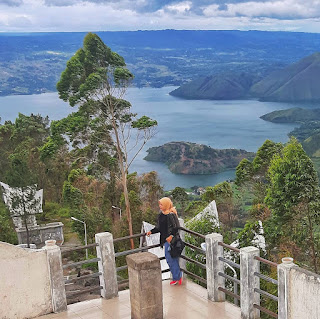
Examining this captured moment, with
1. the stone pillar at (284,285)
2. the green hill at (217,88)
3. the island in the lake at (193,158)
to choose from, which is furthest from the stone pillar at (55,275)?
the green hill at (217,88)

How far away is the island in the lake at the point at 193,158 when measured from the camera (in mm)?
80650

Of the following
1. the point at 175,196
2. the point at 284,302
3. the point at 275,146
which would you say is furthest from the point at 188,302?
the point at 175,196

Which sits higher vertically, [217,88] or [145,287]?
[145,287]

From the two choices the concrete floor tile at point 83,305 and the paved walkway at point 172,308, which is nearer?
the paved walkway at point 172,308

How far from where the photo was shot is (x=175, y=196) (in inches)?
1425

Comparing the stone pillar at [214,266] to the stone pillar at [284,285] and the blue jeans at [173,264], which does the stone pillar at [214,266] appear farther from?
the stone pillar at [284,285]

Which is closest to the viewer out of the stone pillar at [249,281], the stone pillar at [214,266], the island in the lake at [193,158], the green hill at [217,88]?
the stone pillar at [249,281]

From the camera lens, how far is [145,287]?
590 cm

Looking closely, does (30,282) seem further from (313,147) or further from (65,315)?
(313,147)

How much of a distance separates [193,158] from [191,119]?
61365mm

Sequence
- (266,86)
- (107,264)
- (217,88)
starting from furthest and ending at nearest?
(266,86) → (217,88) → (107,264)

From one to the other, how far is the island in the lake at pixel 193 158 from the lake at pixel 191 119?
1.42 metres

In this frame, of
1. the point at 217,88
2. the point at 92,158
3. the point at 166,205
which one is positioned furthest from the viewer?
the point at 217,88

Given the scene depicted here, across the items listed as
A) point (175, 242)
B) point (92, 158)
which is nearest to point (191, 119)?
point (92, 158)
